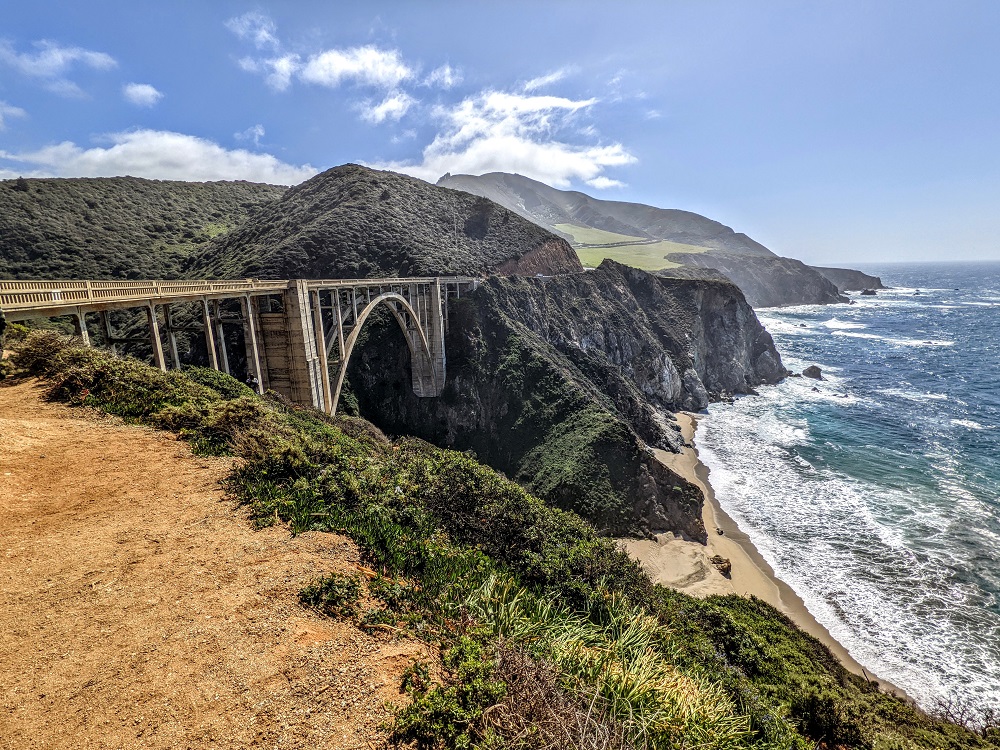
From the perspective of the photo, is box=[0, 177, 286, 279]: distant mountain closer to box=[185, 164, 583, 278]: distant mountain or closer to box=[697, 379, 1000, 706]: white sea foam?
box=[185, 164, 583, 278]: distant mountain

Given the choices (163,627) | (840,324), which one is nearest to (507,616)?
(163,627)

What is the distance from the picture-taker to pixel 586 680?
525 centimetres

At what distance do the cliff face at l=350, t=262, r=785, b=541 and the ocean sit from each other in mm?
5827

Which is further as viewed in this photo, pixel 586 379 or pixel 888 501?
pixel 586 379

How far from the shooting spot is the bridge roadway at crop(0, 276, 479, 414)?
40.6 feet

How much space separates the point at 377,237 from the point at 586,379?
31162 millimetres

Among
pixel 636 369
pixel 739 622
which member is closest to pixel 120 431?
pixel 739 622

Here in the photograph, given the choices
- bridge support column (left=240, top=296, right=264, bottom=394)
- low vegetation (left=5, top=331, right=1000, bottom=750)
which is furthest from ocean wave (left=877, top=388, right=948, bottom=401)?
bridge support column (left=240, top=296, right=264, bottom=394)

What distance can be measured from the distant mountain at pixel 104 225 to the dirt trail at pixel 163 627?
53400 millimetres

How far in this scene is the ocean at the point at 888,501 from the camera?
19.2 meters

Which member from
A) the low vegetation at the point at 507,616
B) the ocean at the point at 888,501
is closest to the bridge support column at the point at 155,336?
the low vegetation at the point at 507,616

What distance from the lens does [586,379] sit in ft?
141

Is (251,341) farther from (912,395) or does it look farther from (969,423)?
(912,395)

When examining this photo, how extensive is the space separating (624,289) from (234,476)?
6253 cm
